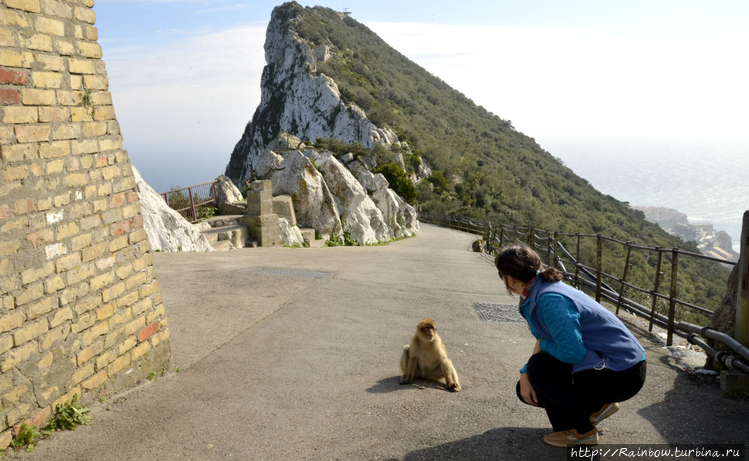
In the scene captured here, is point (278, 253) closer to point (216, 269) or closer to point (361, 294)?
point (216, 269)

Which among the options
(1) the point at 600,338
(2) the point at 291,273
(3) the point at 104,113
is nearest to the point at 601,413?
(1) the point at 600,338

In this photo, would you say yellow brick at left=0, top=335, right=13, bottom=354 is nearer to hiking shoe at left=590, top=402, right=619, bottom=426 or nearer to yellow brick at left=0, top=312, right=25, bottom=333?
yellow brick at left=0, top=312, right=25, bottom=333

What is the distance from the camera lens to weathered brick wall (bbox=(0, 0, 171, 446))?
3.30 m

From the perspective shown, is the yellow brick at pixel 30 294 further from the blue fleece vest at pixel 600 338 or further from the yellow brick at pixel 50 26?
the blue fleece vest at pixel 600 338

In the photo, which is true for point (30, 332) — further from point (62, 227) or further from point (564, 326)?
point (564, 326)

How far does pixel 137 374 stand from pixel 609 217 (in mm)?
52428

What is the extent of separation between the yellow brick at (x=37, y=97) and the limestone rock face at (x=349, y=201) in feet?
55.9

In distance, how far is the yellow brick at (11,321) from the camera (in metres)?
3.21

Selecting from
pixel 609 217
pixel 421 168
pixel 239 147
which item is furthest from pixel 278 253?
pixel 239 147

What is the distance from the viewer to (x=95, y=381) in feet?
13.3

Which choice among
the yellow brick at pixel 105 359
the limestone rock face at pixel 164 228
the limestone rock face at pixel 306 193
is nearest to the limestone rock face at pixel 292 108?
the limestone rock face at pixel 306 193

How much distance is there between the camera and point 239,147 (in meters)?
71.9

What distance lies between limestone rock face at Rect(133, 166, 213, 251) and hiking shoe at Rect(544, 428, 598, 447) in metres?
9.75

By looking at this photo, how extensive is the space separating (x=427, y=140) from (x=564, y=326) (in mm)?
56084
